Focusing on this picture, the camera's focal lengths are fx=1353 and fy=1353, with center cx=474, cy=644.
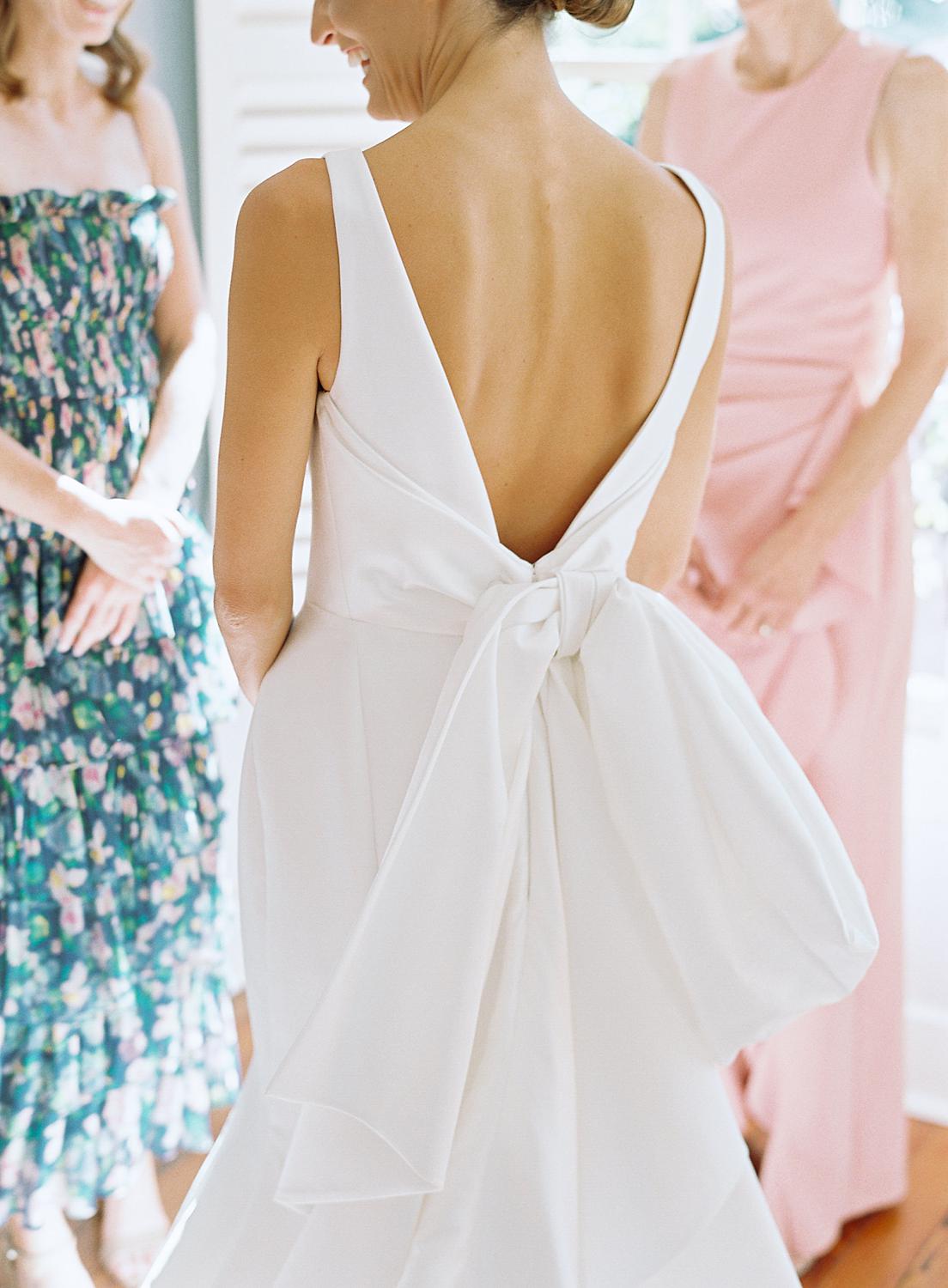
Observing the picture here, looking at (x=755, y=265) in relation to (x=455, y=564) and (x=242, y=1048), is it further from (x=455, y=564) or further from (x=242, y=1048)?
(x=242, y=1048)

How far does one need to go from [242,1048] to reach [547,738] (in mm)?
1680

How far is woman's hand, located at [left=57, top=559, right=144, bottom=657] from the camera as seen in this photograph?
5.76ft

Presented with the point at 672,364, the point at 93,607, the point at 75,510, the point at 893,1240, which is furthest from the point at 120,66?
the point at 893,1240

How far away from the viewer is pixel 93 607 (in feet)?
5.78

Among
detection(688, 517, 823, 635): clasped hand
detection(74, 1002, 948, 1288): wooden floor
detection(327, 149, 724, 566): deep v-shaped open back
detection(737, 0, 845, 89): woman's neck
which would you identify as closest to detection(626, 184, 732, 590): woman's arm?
detection(327, 149, 724, 566): deep v-shaped open back

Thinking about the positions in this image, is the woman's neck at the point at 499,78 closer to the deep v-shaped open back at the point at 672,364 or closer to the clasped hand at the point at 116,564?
the deep v-shaped open back at the point at 672,364

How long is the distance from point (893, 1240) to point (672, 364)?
5.03ft

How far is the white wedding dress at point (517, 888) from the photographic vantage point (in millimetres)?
1098

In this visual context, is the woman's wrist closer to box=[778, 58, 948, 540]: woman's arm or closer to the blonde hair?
the blonde hair

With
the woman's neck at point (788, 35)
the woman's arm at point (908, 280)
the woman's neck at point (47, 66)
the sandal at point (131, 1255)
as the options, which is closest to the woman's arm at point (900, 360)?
the woman's arm at point (908, 280)

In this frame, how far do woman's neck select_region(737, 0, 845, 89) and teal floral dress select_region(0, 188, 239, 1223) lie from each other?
901mm

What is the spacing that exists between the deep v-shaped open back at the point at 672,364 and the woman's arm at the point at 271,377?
3 cm

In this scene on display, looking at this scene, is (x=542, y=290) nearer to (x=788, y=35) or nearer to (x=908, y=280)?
A: (x=908, y=280)

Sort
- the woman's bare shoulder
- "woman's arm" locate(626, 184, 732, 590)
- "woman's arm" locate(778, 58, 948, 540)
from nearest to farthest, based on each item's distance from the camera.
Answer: the woman's bare shoulder, "woman's arm" locate(626, 184, 732, 590), "woman's arm" locate(778, 58, 948, 540)
